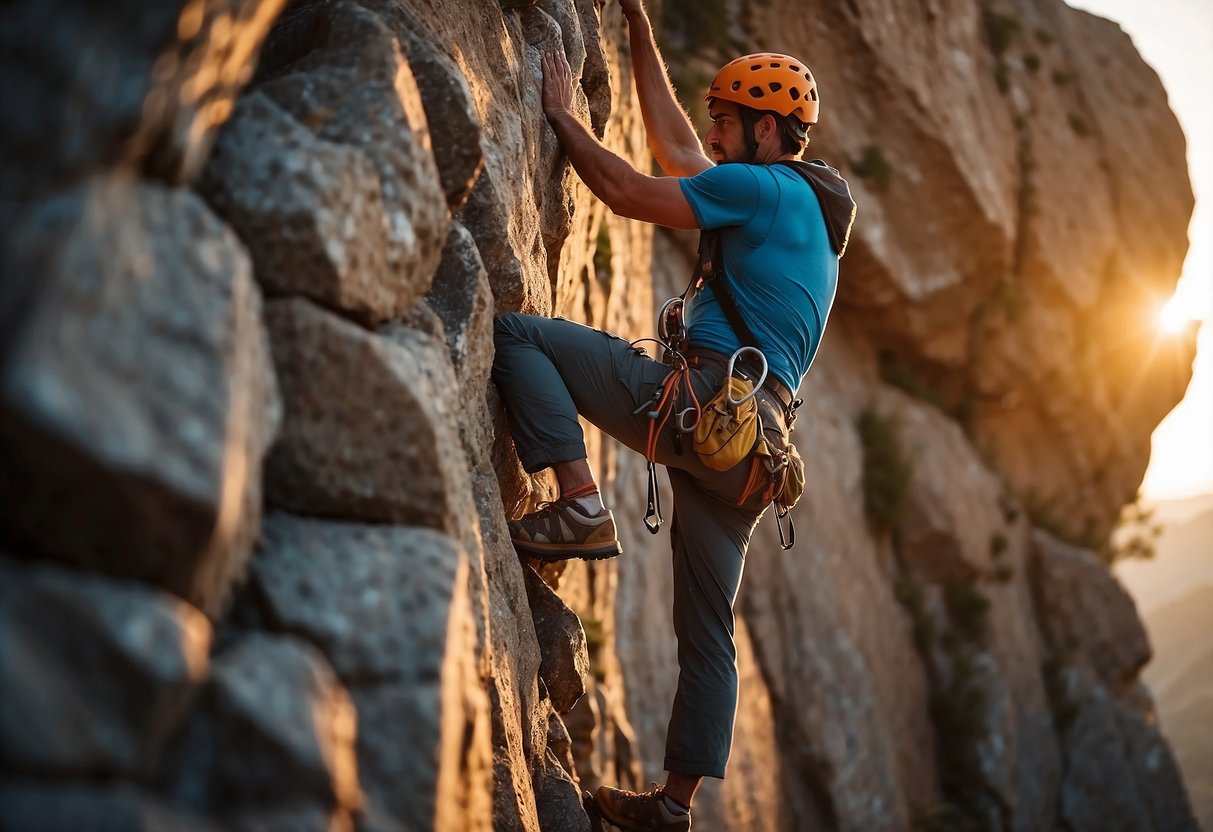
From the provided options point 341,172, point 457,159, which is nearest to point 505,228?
point 457,159

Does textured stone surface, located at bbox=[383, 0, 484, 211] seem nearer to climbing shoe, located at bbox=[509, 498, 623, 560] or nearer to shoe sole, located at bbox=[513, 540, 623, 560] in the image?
climbing shoe, located at bbox=[509, 498, 623, 560]

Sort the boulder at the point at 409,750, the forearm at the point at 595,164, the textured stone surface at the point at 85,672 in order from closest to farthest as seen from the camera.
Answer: the textured stone surface at the point at 85,672 < the boulder at the point at 409,750 < the forearm at the point at 595,164

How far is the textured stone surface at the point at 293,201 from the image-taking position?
2.58 metres

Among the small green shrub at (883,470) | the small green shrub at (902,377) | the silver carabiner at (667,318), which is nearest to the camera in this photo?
the silver carabiner at (667,318)

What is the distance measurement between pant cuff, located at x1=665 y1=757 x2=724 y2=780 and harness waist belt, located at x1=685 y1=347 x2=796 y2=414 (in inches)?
60.9

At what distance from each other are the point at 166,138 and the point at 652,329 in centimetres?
804

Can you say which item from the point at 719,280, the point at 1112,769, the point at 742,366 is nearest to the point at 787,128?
the point at 719,280

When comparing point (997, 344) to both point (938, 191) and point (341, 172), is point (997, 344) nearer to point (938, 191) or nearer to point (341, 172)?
point (938, 191)

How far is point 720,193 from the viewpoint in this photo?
14.6 feet

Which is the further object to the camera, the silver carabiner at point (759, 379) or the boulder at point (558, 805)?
the boulder at point (558, 805)

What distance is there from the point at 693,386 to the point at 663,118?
1.92 metres

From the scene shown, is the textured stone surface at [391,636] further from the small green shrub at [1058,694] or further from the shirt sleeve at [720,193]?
the small green shrub at [1058,694]

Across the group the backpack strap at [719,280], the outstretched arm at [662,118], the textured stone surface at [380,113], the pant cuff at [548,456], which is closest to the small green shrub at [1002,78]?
the outstretched arm at [662,118]

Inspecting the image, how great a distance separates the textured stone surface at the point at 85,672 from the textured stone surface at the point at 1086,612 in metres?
15.6
